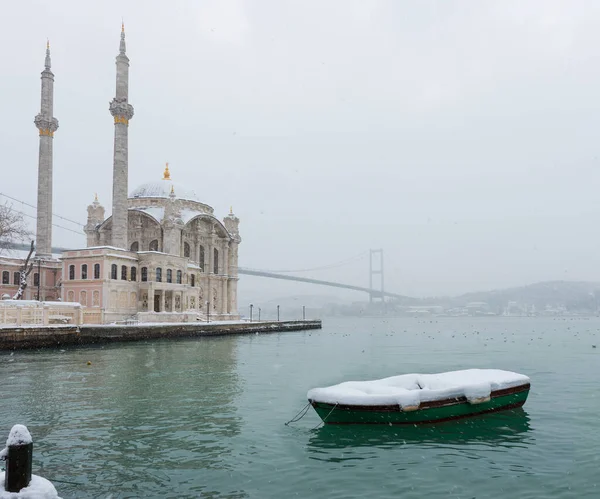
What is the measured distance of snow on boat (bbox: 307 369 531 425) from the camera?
11375 millimetres

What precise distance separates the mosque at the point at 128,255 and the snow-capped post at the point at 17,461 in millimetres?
41484

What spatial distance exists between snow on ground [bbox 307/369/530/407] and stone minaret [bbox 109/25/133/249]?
43.2 meters

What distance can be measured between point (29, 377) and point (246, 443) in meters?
12.9

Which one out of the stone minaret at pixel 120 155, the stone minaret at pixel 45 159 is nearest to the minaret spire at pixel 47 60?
the stone minaret at pixel 45 159

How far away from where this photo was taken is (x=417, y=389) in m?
12.3

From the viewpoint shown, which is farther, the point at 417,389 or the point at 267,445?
the point at 417,389

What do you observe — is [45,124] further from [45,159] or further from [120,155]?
[120,155]

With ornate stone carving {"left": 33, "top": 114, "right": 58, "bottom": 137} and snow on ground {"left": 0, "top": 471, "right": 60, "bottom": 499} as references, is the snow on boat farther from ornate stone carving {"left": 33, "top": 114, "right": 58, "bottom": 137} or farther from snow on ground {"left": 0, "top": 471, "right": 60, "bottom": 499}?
ornate stone carving {"left": 33, "top": 114, "right": 58, "bottom": 137}

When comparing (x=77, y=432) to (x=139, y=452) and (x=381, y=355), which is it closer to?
(x=139, y=452)

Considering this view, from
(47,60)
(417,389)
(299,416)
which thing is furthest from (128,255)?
(417,389)

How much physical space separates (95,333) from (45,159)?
77.3ft

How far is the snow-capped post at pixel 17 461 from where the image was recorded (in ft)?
17.6

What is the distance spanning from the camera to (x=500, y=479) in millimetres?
8867

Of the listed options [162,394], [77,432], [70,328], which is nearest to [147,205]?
[70,328]
